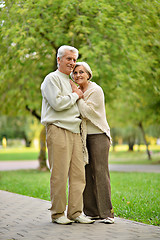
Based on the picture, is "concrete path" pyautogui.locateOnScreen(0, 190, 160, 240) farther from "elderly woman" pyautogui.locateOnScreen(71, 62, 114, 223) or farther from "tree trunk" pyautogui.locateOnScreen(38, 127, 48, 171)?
"tree trunk" pyautogui.locateOnScreen(38, 127, 48, 171)

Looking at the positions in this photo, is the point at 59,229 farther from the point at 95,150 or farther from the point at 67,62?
the point at 67,62

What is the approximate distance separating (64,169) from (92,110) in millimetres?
862

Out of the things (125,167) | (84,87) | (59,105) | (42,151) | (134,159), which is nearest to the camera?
(59,105)

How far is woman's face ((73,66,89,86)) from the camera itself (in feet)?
17.8

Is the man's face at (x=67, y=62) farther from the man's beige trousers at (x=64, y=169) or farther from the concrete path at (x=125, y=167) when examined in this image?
the concrete path at (x=125, y=167)

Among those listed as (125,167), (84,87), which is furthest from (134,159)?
(84,87)

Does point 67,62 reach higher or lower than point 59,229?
higher

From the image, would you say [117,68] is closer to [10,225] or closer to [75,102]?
[75,102]

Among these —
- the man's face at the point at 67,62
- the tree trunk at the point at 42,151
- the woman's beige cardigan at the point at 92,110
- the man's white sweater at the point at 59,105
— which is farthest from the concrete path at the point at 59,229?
the tree trunk at the point at 42,151

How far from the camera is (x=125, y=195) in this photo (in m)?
8.09

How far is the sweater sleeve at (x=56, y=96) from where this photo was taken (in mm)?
5059

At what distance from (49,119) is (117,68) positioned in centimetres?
730

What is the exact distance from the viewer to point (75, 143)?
17.2ft

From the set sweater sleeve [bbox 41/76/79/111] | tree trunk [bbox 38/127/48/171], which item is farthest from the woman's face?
tree trunk [bbox 38/127/48/171]
